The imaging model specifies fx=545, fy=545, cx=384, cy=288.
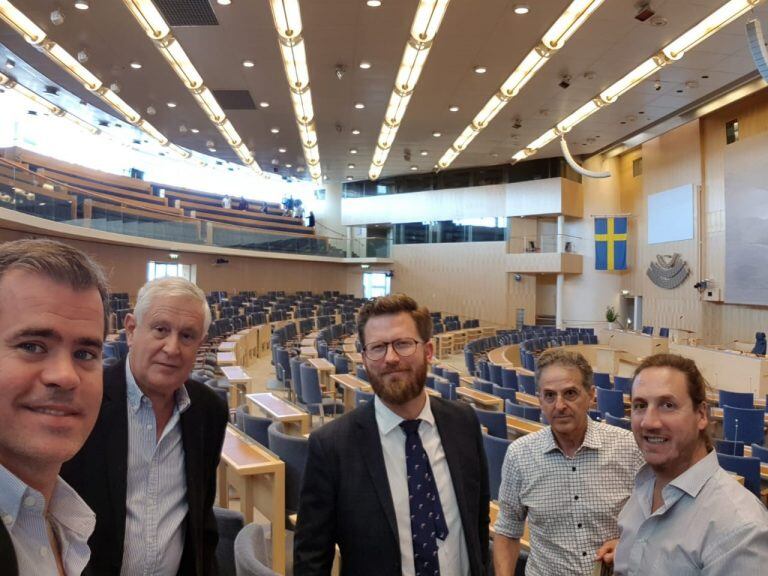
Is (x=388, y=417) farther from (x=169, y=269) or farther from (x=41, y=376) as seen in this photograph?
(x=169, y=269)

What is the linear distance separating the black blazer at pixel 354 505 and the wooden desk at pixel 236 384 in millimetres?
4772

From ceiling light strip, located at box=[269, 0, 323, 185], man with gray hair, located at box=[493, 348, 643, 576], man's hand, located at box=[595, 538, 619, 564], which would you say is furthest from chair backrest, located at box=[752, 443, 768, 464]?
ceiling light strip, located at box=[269, 0, 323, 185]

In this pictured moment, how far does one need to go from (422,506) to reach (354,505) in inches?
8.0

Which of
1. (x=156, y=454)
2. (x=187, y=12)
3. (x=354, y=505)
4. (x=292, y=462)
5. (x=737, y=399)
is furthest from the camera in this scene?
(x=187, y=12)

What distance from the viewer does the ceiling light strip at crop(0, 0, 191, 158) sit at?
859 centimetres

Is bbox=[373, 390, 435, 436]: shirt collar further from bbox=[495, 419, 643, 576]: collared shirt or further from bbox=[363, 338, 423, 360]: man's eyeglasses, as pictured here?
bbox=[495, 419, 643, 576]: collared shirt

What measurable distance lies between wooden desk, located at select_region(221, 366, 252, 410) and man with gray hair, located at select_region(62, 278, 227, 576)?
4300 millimetres

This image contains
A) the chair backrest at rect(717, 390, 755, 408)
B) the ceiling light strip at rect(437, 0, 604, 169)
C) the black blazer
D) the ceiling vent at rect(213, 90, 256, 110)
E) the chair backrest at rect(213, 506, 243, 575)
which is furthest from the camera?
the ceiling vent at rect(213, 90, 256, 110)

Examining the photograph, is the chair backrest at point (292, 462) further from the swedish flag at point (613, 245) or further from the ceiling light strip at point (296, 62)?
the swedish flag at point (613, 245)

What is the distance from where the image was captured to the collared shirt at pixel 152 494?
1.72 metres

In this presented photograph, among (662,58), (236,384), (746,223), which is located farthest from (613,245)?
(236,384)

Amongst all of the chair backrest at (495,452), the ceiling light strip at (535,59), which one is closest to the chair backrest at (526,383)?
the chair backrest at (495,452)

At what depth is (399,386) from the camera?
166 centimetres

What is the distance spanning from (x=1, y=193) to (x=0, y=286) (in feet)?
34.7
